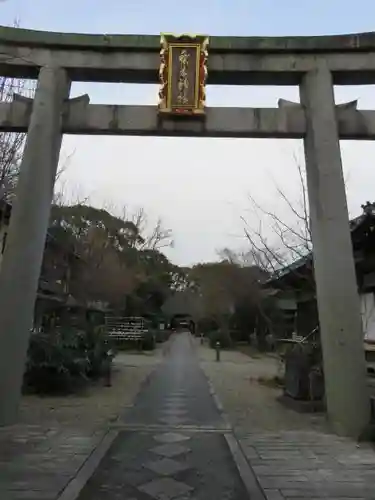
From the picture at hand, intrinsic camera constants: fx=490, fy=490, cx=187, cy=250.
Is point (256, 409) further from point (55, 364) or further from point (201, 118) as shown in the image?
point (201, 118)

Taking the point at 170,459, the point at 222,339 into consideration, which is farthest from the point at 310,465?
the point at 222,339

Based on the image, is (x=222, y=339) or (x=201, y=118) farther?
(x=222, y=339)

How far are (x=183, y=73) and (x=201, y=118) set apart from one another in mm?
896

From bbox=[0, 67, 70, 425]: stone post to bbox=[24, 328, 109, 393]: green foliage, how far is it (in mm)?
4546

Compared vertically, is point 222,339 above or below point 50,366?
above

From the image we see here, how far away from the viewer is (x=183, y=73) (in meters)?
8.84

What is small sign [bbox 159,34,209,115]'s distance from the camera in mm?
8727

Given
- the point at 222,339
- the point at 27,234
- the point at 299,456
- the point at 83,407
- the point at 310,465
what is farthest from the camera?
the point at 222,339

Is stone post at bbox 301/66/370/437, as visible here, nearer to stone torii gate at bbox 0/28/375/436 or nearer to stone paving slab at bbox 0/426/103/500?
stone torii gate at bbox 0/28/375/436

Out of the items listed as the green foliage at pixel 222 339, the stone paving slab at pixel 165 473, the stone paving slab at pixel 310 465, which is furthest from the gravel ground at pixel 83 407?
the green foliage at pixel 222 339

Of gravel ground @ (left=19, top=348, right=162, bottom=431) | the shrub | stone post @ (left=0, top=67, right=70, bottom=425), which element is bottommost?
gravel ground @ (left=19, top=348, right=162, bottom=431)

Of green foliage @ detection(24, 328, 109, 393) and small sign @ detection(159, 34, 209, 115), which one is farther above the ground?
small sign @ detection(159, 34, 209, 115)

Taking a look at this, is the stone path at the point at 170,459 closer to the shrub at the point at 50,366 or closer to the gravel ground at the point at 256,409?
the gravel ground at the point at 256,409

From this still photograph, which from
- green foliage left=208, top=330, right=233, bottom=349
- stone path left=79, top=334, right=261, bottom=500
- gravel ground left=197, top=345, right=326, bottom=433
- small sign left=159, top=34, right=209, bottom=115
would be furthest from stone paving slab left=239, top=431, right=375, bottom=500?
green foliage left=208, top=330, right=233, bottom=349
